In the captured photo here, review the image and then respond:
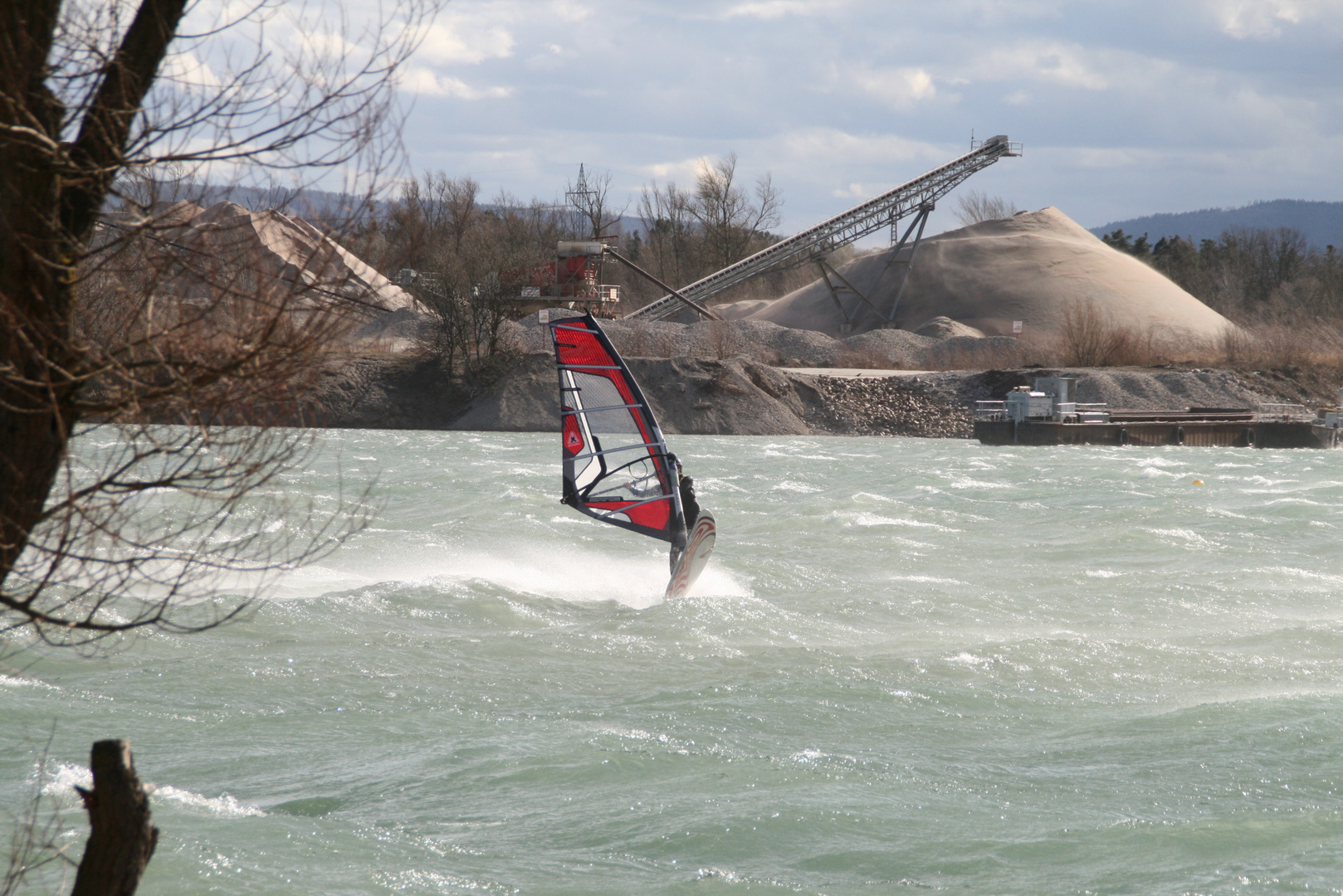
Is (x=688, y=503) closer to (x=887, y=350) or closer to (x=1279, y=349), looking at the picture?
(x=887, y=350)

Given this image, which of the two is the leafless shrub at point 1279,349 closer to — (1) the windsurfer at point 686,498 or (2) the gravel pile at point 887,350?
(2) the gravel pile at point 887,350

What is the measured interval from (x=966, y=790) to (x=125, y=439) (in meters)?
4.75

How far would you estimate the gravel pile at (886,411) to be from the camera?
133 feet

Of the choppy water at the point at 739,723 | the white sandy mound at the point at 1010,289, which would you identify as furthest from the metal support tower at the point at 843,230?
the choppy water at the point at 739,723

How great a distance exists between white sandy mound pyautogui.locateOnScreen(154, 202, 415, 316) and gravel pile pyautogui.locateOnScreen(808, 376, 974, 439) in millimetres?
37086

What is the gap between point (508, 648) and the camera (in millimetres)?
9500

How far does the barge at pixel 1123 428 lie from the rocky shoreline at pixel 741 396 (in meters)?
4.19

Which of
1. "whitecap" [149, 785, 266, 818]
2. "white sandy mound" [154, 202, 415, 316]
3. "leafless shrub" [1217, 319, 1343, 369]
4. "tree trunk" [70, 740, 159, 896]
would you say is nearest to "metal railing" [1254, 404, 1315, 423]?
"leafless shrub" [1217, 319, 1343, 369]

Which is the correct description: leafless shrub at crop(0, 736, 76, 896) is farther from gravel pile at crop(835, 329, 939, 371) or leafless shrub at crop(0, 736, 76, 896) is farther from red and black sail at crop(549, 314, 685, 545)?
gravel pile at crop(835, 329, 939, 371)

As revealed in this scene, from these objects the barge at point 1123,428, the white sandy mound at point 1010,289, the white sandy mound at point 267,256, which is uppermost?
the white sandy mound at point 1010,289

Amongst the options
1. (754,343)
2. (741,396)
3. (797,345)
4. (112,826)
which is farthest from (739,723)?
(797,345)

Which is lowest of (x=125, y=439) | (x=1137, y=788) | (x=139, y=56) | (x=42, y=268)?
(x=1137, y=788)

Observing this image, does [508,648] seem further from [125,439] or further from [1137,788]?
[125,439]

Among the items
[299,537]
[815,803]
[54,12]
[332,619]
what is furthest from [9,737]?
[299,537]
